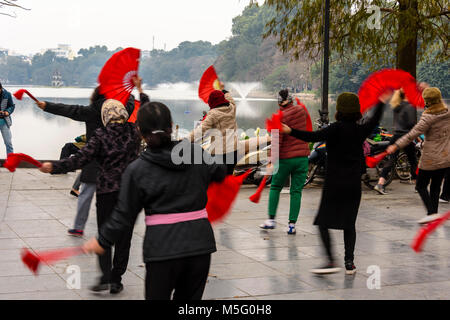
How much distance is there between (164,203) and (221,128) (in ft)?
15.5

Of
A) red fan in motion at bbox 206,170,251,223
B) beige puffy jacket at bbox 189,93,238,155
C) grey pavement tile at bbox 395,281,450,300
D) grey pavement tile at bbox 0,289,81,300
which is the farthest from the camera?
beige puffy jacket at bbox 189,93,238,155

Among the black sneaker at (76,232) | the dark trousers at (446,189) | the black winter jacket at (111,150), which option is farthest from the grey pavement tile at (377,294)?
the dark trousers at (446,189)

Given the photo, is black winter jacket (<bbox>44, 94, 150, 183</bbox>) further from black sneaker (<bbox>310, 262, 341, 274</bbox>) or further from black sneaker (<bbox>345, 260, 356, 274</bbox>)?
black sneaker (<bbox>345, 260, 356, 274</bbox>)

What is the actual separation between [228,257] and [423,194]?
3.03 meters

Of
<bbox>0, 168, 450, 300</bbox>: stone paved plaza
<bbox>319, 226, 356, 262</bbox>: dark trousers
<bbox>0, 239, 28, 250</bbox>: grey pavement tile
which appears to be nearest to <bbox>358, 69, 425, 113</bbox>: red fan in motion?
<bbox>319, 226, 356, 262</bbox>: dark trousers

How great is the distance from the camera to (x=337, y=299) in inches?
210

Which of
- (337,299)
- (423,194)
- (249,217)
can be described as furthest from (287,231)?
Result: (337,299)

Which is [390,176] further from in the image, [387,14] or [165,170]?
[165,170]

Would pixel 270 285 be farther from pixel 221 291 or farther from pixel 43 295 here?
pixel 43 295

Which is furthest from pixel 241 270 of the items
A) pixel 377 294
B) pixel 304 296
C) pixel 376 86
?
pixel 376 86

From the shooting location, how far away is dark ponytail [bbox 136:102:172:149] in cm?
360

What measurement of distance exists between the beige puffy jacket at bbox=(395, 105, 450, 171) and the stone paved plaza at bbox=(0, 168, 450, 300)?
0.87 metres

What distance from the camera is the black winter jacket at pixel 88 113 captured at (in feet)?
20.9
